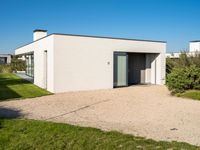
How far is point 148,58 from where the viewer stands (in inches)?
781

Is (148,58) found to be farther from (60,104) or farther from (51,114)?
(51,114)

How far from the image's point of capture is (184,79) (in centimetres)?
1289

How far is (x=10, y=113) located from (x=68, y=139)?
3882mm

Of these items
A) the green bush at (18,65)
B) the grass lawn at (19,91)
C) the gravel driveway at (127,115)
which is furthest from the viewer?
the green bush at (18,65)

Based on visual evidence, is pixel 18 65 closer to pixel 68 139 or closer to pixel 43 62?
pixel 43 62

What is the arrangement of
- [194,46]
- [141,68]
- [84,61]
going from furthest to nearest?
[194,46] → [141,68] → [84,61]

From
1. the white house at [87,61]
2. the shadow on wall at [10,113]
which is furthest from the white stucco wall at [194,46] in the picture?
the shadow on wall at [10,113]

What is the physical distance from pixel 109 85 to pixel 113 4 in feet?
21.1

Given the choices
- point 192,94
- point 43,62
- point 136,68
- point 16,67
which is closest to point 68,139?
point 192,94

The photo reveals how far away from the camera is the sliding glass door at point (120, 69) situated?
16.7m

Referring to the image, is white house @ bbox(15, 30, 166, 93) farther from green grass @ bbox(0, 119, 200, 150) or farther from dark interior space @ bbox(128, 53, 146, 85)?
green grass @ bbox(0, 119, 200, 150)

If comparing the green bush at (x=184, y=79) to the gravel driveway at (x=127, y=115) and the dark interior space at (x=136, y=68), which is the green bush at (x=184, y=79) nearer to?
the gravel driveway at (x=127, y=115)

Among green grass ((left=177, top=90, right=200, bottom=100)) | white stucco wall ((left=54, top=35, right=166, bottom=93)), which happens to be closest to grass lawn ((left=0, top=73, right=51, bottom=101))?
white stucco wall ((left=54, top=35, right=166, bottom=93))

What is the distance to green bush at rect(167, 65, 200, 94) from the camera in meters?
12.8
